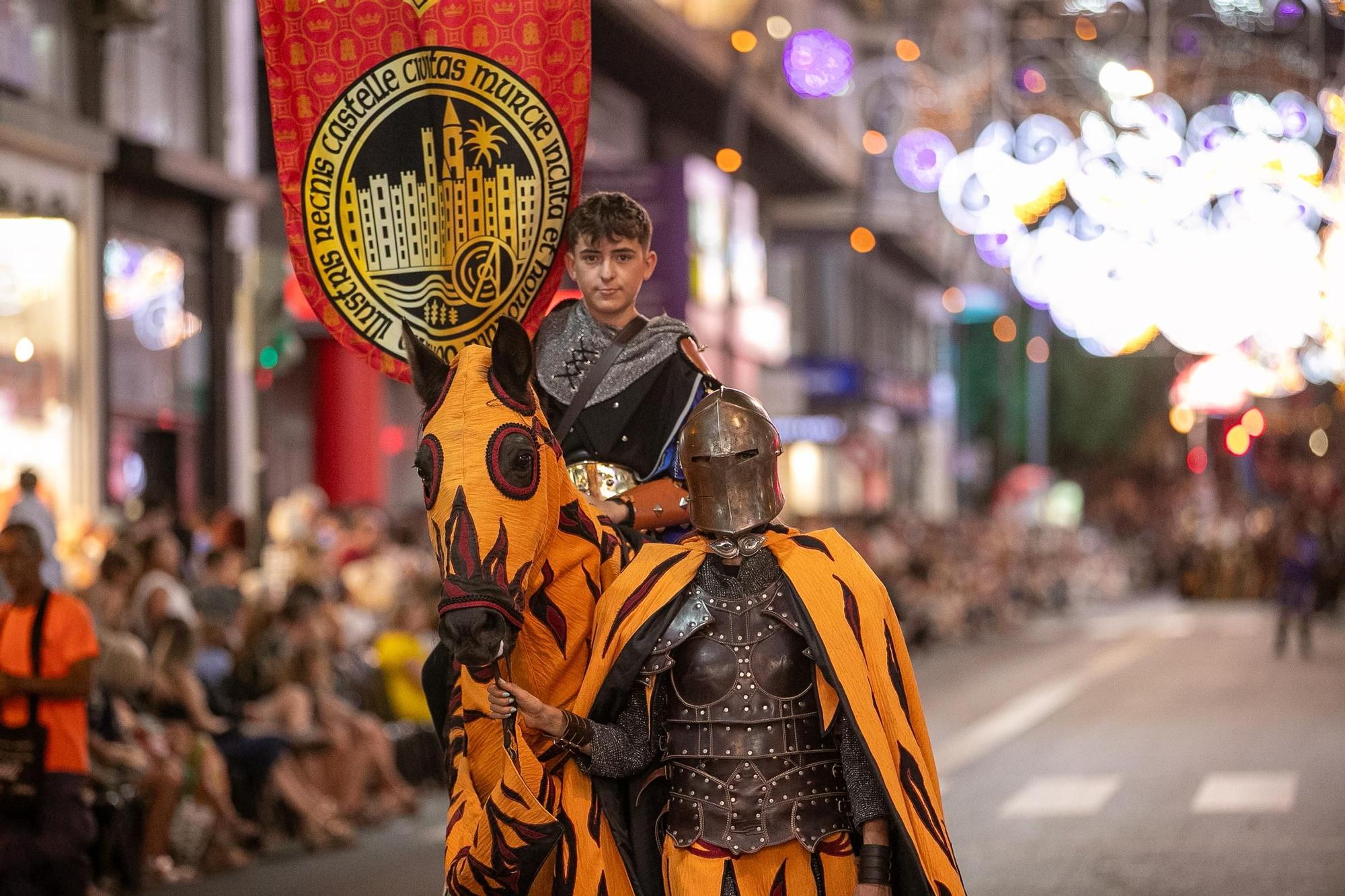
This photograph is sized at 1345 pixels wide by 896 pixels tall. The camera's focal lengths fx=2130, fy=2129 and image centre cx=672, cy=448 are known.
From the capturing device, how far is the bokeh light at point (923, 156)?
1460 inches

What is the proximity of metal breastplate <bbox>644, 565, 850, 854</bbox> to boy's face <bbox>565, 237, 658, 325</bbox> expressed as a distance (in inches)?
35.4

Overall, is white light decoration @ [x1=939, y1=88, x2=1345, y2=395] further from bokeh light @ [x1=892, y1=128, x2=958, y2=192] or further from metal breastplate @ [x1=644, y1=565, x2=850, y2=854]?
metal breastplate @ [x1=644, y1=565, x2=850, y2=854]

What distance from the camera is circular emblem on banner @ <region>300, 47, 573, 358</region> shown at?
5.84 meters

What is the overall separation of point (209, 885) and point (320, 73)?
22.8 feet

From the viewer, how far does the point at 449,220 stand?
5.87 meters

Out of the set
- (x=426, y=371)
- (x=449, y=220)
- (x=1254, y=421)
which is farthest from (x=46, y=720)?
(x=1254, y=421)

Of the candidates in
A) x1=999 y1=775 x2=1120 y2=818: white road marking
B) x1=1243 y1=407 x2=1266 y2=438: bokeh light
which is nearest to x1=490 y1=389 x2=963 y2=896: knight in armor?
x1=999 y1=775 x2=1120 y2=818: white road marking

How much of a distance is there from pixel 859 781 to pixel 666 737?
0.50m

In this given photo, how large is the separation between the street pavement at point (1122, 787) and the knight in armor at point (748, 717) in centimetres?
588

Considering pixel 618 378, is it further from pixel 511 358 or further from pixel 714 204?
pixel 714 204

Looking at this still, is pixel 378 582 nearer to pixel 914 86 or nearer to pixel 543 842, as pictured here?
pixel 543 842

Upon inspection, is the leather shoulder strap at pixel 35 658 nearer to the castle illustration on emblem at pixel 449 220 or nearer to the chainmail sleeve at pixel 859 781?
the castle illustration on emblem at pixel 449 220

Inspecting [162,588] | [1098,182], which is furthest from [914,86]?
[162,588]

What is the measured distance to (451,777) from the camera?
17.0ft
